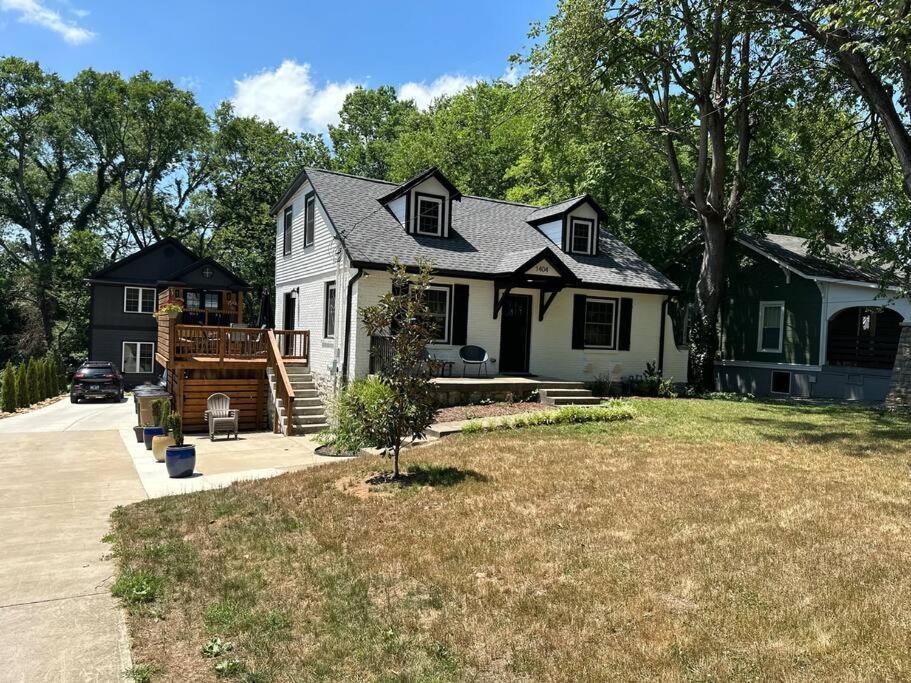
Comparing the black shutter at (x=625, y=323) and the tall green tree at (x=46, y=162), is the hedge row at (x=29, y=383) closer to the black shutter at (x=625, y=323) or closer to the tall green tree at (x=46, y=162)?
the tall green tree at (x=46, y=162)

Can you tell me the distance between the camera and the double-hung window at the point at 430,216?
1684 cm

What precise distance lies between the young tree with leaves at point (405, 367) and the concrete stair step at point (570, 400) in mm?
7012

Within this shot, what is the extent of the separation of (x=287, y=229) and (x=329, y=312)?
17.9 feet

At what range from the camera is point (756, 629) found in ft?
12.6

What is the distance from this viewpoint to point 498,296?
16453mm

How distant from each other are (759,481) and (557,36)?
538 inches

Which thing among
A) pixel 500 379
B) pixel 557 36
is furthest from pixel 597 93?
pixel 500 379

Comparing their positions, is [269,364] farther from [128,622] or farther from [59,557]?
[128,622]

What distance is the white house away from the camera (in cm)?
1547

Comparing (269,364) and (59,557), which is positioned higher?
(269,364)

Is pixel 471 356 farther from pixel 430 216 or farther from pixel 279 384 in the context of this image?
pixel 279 384

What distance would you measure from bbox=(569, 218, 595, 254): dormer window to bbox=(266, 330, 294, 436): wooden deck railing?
31.4 ft

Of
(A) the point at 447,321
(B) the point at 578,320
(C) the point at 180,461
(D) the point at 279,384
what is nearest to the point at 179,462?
(C) the point at 180,461

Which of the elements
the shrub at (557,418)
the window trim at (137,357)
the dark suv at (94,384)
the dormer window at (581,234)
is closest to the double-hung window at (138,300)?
the window trim at (137,357)
